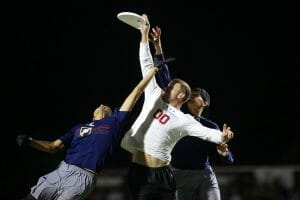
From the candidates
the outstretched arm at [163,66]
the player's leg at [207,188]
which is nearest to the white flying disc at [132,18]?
the outstretched arm at [163,66]

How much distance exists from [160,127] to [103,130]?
56 centimetres

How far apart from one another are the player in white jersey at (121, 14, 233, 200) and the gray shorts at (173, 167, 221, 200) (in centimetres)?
78

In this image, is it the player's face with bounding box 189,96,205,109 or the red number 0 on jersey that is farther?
the player's face with bounding box 189,96,205,109

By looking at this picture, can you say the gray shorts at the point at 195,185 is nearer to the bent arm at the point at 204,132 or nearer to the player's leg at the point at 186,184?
the player's leg at the point at 186,184

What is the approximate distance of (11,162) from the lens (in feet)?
32.0

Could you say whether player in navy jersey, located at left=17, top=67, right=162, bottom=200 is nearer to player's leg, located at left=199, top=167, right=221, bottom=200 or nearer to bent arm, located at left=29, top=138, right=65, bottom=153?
bent arm, located at left=29, top=138, right=65, bottom=153

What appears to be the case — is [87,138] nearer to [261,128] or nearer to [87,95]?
[87,95]

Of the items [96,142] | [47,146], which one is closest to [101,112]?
[96,142]

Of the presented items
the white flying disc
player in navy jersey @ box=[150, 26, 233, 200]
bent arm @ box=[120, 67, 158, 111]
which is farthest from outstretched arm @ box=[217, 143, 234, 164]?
the white flying disc

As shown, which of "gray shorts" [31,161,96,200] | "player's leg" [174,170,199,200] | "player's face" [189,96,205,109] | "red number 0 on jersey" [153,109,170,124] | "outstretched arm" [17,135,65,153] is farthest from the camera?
"player's face" [189,96,205,109]

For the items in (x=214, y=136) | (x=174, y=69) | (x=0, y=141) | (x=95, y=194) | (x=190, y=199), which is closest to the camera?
(x=214, y=136)

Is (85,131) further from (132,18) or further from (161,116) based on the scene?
(132,18)

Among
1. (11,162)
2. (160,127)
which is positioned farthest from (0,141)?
(160,127)

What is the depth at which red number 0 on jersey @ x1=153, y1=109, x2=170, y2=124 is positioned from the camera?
4.93 metres
